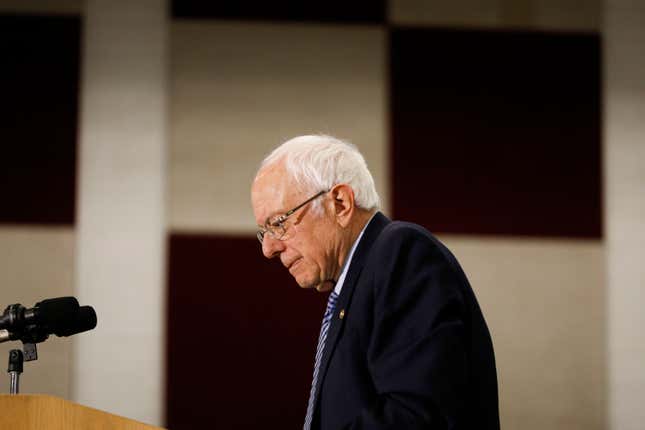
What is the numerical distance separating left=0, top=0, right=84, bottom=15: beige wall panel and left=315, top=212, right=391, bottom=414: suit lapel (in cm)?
216

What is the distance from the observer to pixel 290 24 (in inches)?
136

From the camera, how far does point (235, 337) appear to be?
10.9 feet

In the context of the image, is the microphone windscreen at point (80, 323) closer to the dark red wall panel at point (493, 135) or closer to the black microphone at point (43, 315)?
the black microphone at point (43, 315)

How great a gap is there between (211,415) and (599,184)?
1.79 m

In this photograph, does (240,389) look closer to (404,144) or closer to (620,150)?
(404,144)

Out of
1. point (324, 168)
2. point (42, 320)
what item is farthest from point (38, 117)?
point (324, 168)

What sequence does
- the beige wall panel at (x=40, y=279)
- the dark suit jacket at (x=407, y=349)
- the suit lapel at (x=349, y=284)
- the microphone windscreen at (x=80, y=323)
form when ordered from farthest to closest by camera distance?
the beige wall panel at (x=40, y=279) → the microphone windscreen at (x=80, y=323) → the suit lapel at (x=349, y=284) → the dark suit jacket at (x=407, y=349)

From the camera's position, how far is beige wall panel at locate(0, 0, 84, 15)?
3373mm

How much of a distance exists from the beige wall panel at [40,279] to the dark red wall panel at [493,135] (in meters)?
1.31

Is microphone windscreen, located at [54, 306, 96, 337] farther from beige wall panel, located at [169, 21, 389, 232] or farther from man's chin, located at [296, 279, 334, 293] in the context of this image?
beige wall panel, located at [169, 21, 389, 232]

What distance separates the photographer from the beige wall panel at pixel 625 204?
11.3ft

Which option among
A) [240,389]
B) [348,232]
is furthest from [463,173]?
[348,232]

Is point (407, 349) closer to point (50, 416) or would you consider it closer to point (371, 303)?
point (371, 303)

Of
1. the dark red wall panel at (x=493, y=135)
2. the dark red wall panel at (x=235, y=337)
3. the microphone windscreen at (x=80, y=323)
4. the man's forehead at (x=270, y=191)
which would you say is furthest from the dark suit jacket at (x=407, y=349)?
the dark red wall panel at (x=493, y=135)
